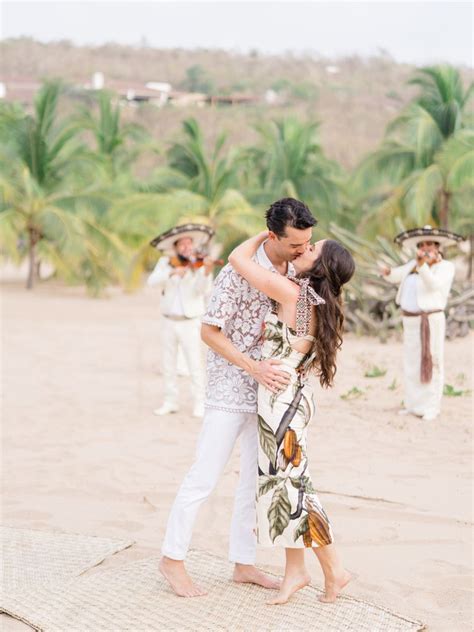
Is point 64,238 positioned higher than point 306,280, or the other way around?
point 306,280

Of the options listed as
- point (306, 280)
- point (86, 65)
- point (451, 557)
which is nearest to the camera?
point (306, 280)

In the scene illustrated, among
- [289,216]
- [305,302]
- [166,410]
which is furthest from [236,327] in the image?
[166,410]

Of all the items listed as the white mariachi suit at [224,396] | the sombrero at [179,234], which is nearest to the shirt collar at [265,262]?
the white mariachi suit at [224,396]

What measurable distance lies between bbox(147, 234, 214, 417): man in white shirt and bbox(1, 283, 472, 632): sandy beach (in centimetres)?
31

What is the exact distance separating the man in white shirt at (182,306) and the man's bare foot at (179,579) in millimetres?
4368

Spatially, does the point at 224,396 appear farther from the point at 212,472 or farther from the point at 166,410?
the point at 166,410

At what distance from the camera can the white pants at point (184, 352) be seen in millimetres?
8672

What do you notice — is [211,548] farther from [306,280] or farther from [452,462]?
[452,462]

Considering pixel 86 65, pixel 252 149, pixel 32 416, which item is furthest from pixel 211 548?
pixel 86 65

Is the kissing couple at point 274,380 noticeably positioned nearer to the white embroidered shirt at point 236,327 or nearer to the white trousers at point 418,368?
the white embroidered shirt at point 236,327

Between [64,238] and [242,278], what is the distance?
17880 millimetres

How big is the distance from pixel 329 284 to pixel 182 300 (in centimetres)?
483

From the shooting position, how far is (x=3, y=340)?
1522 centimetres

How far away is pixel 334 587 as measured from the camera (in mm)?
4070
